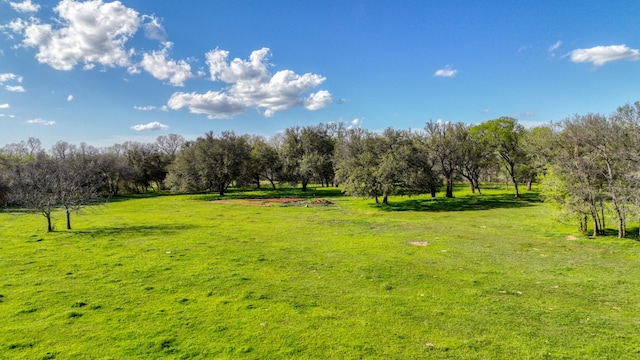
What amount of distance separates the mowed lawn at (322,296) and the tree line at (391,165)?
13.1ft

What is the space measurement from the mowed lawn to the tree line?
3.98 meters

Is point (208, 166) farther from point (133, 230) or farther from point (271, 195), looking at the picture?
point (133, 230)

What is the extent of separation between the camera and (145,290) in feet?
46.4

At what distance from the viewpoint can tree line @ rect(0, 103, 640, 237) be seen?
25.1 m

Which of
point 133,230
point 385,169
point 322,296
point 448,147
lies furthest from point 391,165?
point 322,296

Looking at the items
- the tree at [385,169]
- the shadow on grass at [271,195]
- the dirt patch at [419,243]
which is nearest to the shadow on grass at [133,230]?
the dirt patch at [419,243]

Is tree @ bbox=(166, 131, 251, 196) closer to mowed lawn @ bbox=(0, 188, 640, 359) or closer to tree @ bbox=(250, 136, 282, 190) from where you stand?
tree @ bbox=(250, 136, 282, 190)

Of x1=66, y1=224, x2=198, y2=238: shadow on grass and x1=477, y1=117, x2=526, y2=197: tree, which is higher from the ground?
x1=477, y1=117, x2=526, y2=197: tree

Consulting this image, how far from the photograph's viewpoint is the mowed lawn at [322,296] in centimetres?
949

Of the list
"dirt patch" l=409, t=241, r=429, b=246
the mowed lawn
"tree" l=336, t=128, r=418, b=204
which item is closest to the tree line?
"tree" l=336, t=128, r=418, b=204

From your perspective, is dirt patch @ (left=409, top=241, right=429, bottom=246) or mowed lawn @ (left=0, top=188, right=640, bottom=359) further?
dirt patch @ (left=409, top=241, right=429, bottom=246)

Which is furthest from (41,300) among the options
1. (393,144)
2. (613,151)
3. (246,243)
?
(393,144)

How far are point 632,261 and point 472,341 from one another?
1476 cm

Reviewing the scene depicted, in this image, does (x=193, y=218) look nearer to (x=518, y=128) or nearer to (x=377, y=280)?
(x=377, y=280)
